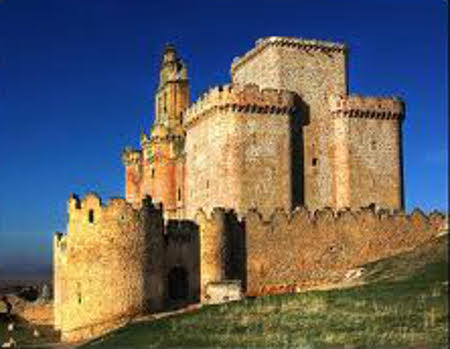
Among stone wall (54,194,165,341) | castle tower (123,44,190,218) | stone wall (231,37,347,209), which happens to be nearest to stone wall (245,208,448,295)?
stone wall (54,194,165,341)

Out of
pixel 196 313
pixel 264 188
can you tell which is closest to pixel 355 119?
pixel 264 188

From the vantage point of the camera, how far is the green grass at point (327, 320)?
2184 centimetres

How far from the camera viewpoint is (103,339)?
28.1m

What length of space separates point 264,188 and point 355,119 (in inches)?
234

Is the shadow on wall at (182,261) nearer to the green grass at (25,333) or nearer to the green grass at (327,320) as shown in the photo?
the green grass at (25,333)

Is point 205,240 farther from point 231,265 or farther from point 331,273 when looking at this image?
point 331,273

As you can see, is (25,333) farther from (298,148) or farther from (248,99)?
(298,148)

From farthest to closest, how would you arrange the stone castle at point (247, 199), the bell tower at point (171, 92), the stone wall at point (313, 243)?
the bell tower at point (171, 92), the stone wall at point (313, 243), the stone castle at point (247, 199)

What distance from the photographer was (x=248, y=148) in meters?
41.0

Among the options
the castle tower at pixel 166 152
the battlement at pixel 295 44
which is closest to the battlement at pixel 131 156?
the castle tower at pixel 166 152

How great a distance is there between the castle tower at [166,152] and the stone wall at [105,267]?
528 inches

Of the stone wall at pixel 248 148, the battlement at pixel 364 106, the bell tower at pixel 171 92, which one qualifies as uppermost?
the bell tower at pixel 171 92

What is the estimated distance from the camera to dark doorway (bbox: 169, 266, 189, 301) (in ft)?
117

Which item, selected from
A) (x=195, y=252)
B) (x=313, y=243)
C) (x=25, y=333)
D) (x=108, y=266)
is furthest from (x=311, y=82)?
(x=25, y=333)
